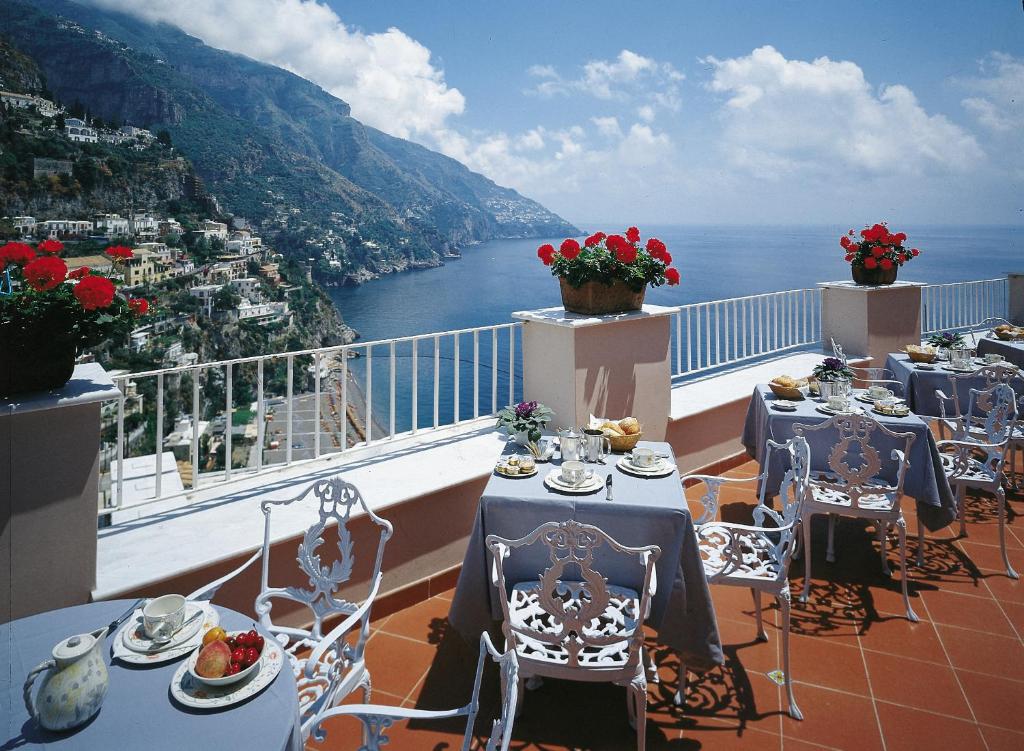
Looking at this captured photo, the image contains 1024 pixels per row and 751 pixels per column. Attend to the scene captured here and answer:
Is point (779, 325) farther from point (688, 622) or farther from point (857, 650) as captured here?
point (688, 622)

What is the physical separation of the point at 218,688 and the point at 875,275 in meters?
6.52

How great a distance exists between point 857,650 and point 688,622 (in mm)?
872

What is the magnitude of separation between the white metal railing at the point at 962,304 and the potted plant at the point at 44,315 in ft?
25.6

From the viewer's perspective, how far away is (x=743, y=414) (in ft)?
15.2

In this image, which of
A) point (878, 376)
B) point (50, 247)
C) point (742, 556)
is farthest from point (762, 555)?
point (878, 376)

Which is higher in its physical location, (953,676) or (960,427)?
(960,427)

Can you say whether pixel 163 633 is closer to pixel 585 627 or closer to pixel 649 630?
pixel 585 627

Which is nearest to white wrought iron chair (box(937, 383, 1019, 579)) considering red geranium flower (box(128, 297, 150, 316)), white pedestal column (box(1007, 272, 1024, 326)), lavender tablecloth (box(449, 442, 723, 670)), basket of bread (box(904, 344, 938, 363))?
A: basket of bread (box(904, 344, 938, 363))

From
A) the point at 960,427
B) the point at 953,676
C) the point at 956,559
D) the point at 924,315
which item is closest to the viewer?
the point at 953,676

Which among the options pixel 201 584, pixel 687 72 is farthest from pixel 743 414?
pixel 687 72

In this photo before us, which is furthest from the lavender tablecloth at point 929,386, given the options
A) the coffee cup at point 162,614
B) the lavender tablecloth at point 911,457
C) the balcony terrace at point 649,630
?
the coffee cup at point 162,614

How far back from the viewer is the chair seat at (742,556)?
2156 millimetres

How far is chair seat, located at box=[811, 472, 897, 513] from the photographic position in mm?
2744

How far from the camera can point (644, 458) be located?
241 cm
